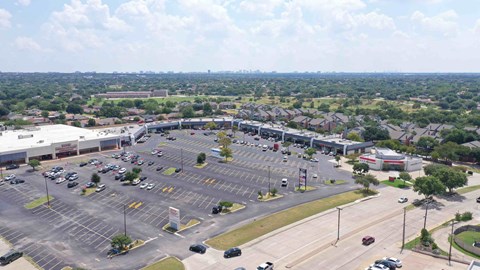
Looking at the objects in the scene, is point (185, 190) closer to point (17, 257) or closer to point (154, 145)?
point (17, 257)

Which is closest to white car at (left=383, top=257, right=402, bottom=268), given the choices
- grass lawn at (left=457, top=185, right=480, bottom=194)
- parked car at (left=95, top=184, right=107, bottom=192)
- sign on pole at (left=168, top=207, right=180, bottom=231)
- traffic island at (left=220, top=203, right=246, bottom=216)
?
traffic island at (left=220, top=203, right=246, bottom=216)

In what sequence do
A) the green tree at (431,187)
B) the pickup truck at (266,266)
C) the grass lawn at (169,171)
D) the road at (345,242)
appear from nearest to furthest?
the pickup truck at (266,266) < the road at (345,242) < the green tree at (431,187) < the grass lawn at (169,171)

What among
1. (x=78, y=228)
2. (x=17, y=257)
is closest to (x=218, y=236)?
(x=78, y=228)

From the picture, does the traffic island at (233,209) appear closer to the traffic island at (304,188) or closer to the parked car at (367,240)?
the traffic island at (304,188)

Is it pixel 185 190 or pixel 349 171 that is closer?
pixel 185 190

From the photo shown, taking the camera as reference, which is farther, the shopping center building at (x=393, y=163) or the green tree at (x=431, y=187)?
the shopping center building at (x=393, y=163)

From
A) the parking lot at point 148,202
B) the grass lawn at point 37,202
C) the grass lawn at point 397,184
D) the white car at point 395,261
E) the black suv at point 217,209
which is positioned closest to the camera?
the white car at point 395,261

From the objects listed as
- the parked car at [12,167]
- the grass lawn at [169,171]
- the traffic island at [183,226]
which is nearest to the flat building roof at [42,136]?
the parked car at [12,167]
